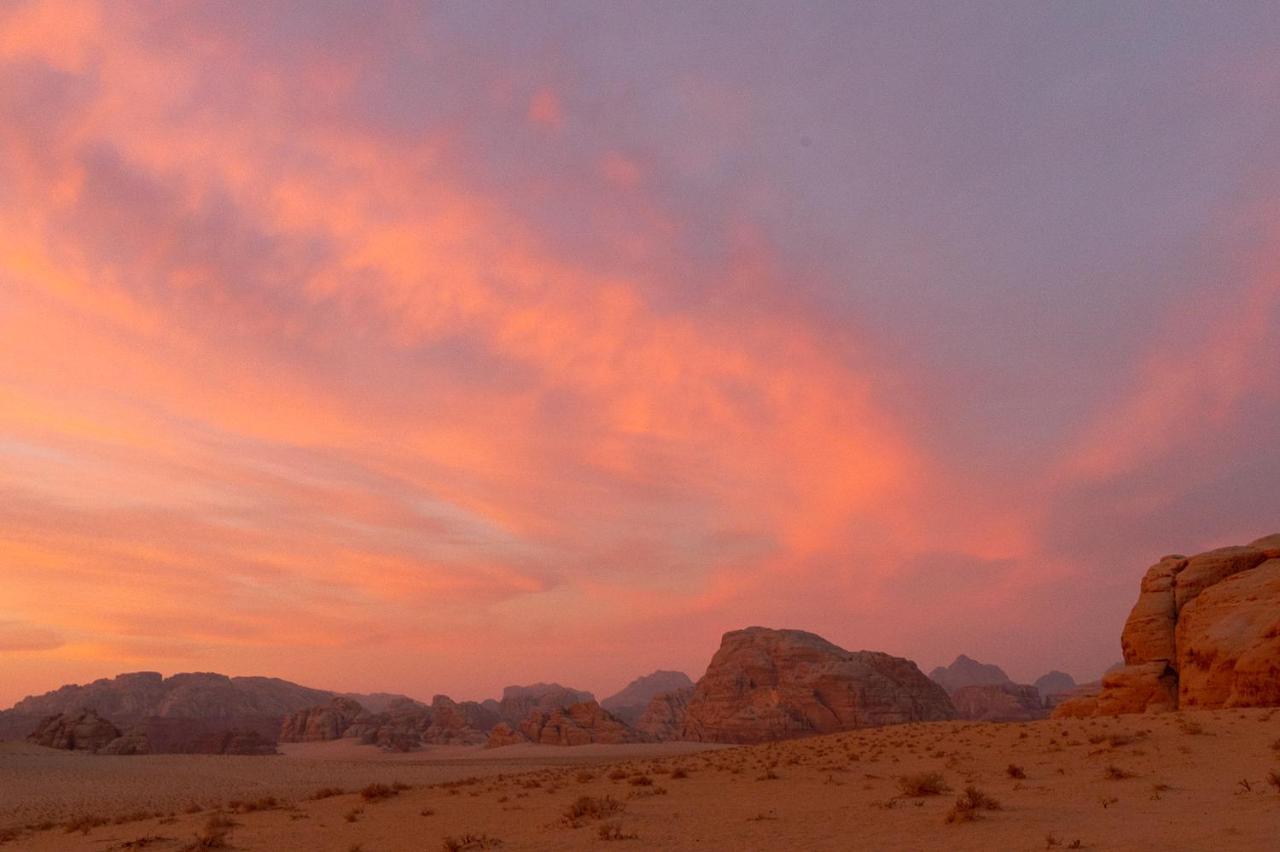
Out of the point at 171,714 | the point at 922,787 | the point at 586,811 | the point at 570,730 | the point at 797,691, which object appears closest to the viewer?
the point at 586,811

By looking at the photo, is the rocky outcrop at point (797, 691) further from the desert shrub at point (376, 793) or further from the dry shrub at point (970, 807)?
the dry shrub at point (970, 807)

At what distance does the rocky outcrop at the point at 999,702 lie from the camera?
160m

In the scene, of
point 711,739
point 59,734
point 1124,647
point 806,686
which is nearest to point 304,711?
point 59,734

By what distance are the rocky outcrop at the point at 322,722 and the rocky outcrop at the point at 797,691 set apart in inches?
2368

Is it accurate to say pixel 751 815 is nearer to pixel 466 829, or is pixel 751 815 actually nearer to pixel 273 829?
pixel 466 829

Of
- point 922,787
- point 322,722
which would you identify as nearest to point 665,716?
point 322,722

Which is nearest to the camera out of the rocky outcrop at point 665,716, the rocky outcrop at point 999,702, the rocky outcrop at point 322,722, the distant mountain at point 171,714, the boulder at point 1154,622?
the boulder at point 1154,622

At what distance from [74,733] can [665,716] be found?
94.7 metres

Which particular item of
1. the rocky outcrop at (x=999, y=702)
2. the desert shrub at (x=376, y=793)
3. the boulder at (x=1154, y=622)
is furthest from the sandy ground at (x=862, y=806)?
the rocky outcrop at (x=999, y=702)

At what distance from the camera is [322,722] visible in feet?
420

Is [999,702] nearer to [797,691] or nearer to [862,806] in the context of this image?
[797,691]

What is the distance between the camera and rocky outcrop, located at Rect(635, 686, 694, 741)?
451 feet

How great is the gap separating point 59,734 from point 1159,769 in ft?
354

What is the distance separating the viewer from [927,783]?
57.6 ft
